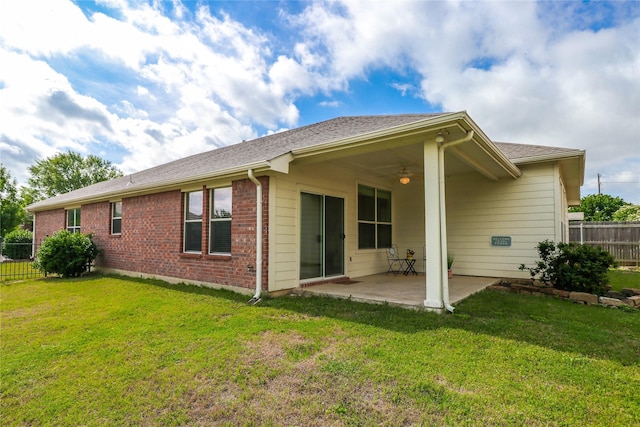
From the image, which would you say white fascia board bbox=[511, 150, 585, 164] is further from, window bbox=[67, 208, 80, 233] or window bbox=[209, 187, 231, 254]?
window bbox=[67, 208, 80, 233]

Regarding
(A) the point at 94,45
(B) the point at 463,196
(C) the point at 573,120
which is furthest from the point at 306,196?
(C) the point at 573,120

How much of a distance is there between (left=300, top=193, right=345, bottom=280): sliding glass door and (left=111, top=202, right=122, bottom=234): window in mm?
6436

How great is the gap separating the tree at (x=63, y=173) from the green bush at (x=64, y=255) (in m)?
34.4

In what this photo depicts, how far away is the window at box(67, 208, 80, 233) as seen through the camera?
11.8 metres

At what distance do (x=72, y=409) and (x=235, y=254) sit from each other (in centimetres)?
402

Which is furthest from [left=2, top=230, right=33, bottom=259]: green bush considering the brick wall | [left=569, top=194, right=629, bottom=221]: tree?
[left=569, top=194, right=629, bottom=221]: tree

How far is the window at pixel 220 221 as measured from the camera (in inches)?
266

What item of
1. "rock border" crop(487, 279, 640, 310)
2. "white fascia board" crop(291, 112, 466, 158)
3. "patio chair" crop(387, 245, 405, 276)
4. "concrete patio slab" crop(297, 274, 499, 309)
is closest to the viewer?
"white fascia board" crop(291, 112, 466, 158)

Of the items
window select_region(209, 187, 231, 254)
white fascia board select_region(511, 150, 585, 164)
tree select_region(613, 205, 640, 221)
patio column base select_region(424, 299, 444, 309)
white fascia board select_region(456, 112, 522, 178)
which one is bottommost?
patio column base select_region(424, 299, 444, 309)

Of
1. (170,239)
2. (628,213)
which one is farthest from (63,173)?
(628,213)

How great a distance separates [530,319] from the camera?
4449mm

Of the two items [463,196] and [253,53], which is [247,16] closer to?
[253,53]

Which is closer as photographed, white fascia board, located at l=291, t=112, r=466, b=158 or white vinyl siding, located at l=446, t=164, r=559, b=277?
white fascia board, located at l=291, t=112, r=466, b=158

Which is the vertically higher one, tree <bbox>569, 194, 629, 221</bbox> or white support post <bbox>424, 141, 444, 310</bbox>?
tree <bbox>569, 194, 629, 221</bbox>
